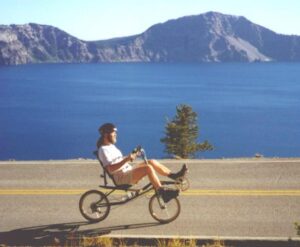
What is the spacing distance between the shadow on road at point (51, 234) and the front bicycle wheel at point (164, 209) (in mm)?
185

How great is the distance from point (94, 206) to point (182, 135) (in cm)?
4822

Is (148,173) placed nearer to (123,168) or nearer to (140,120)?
(123,168)

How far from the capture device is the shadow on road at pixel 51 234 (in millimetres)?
8617

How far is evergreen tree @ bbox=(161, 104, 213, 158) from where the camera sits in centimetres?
5617

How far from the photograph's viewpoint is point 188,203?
412 inches

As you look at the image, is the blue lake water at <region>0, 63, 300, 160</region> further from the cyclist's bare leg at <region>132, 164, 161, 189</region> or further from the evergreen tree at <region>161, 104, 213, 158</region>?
the cyclist's bare leg at <region>132, 164, 161, 189</region>

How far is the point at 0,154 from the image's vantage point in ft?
272

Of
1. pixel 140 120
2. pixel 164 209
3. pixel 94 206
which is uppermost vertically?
pixel 140 120

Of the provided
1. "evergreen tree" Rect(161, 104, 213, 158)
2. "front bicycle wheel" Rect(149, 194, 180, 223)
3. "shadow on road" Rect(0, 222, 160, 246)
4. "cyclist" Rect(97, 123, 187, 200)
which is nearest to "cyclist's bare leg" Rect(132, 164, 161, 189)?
"cyclist" Rect(97, 123, 187, 200)

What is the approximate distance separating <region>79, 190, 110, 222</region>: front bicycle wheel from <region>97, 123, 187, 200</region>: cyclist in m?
0.54

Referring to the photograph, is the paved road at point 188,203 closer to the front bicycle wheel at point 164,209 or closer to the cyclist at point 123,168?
the front bicycle wheel at point 164,209

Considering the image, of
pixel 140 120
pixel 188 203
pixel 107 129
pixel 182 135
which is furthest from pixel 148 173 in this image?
pixel 140 120

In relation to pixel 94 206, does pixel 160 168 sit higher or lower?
higher

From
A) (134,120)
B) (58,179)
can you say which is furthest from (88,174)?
(134,120)
